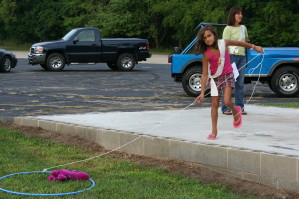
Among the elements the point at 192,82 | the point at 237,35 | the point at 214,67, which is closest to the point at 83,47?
the point at 192,82

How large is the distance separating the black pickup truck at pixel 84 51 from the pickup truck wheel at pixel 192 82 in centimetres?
1104

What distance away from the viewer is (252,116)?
10.4 meters

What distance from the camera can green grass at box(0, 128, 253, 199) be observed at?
19.6ft

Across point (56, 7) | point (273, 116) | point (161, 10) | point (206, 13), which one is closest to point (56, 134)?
point (273, 116)

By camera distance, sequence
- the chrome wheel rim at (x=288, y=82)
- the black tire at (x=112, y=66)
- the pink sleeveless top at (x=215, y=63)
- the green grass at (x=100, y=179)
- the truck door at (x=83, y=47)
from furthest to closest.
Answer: the black tire at (x=112, y=66), the truck door at (x=83, y=47), the chrome wheel rim at (x=288, y=82), the pink sleeveless top at (x=215, y=63), the green grass at (x=100, y=179)

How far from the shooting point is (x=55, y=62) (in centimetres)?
2627

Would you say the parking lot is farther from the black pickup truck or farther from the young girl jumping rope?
the young girl jumping rope

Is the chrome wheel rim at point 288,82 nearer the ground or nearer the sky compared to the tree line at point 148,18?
nearer the ground

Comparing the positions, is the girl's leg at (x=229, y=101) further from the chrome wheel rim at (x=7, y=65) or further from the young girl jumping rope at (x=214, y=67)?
the chrome wheel rim at (x=7, y=65)

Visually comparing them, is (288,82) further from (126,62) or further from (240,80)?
(126,62)

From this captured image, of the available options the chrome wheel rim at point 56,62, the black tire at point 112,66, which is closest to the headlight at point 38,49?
the chrome wheel rim at point 56,62

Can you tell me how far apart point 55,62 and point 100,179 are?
66.2ft

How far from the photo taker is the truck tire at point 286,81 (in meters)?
15.6

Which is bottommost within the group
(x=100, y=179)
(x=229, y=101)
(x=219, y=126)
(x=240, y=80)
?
(x=100, y=179)
